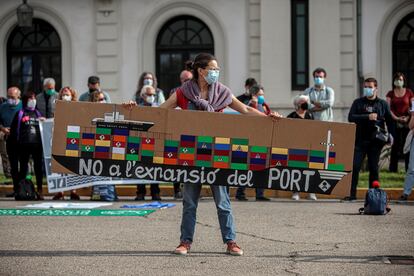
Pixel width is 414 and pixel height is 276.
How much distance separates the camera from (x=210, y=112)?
37.2 feet

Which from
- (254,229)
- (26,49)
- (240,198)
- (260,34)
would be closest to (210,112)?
(254,229)

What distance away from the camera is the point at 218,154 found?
11445mm

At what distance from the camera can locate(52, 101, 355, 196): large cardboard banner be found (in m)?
11.4

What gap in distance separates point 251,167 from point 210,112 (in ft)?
2.19

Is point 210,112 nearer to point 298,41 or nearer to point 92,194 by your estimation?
point 92,194

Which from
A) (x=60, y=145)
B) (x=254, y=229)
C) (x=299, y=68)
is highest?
(x=299, y=68)

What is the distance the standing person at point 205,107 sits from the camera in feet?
36.8

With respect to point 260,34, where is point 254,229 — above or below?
below

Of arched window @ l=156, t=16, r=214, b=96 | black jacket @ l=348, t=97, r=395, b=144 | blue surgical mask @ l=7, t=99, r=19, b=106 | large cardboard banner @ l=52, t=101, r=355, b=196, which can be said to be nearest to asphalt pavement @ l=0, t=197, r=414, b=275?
large cardboard banner @ l=52, t=101, r=355, b=196

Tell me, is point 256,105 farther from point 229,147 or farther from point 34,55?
point 34,55

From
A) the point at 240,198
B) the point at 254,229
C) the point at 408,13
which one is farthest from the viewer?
the point at 408,13

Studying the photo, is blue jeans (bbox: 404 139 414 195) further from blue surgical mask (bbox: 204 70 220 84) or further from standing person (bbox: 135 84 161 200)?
blue surgical mask (bbox: 204 70 220 84)

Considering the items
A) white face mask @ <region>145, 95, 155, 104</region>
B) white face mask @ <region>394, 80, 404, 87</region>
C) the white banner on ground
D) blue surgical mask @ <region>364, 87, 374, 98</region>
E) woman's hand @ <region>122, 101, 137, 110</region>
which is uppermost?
white face mask @ <region>394, 80, 404, 87</region>

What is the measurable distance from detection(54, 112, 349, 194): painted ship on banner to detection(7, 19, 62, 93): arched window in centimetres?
1633
